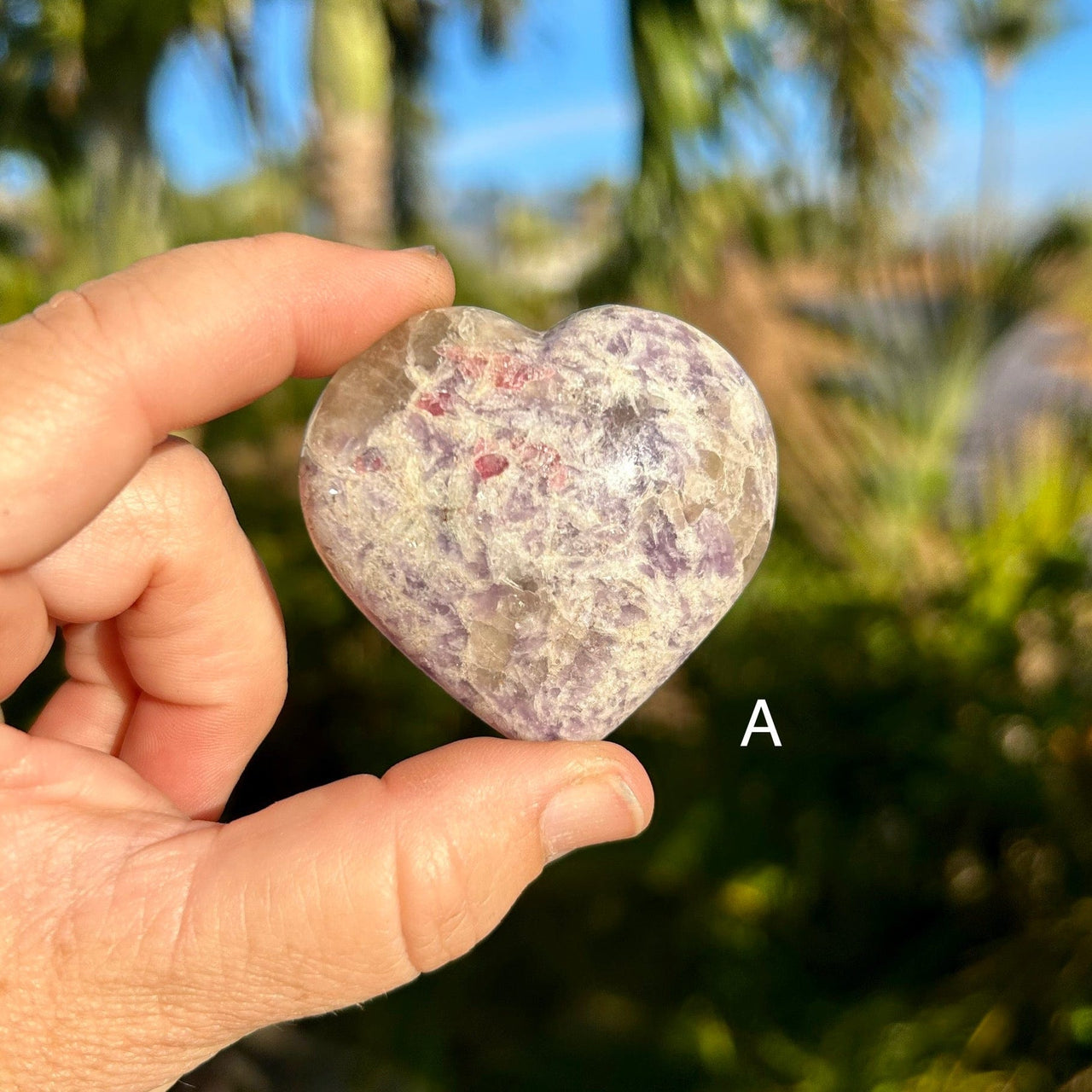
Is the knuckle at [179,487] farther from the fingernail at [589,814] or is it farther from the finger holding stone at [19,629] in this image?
the fingernail at [589,814]

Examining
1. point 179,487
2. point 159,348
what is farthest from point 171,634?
point 159,348

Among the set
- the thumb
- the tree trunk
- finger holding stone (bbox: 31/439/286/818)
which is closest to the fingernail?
the thumb

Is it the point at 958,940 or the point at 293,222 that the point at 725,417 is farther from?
the point at 293,222

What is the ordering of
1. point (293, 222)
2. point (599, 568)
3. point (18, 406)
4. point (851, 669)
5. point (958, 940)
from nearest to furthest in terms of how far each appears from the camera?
point (18, 406), point (599, 568), point (958, 940), point (851, 669), point (293, 222)

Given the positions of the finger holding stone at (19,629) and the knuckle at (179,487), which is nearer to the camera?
the finger holding stone at (19,629)

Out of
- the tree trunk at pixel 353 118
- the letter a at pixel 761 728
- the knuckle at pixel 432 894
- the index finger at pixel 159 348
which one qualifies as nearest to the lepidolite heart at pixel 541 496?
the index finger at pixel 159 348

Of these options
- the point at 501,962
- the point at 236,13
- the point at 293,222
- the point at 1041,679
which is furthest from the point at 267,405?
the point at 1041,679

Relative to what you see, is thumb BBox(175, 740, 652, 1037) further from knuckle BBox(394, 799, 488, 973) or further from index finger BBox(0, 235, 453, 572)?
index finger BBox(0, 235, 453, 572)
